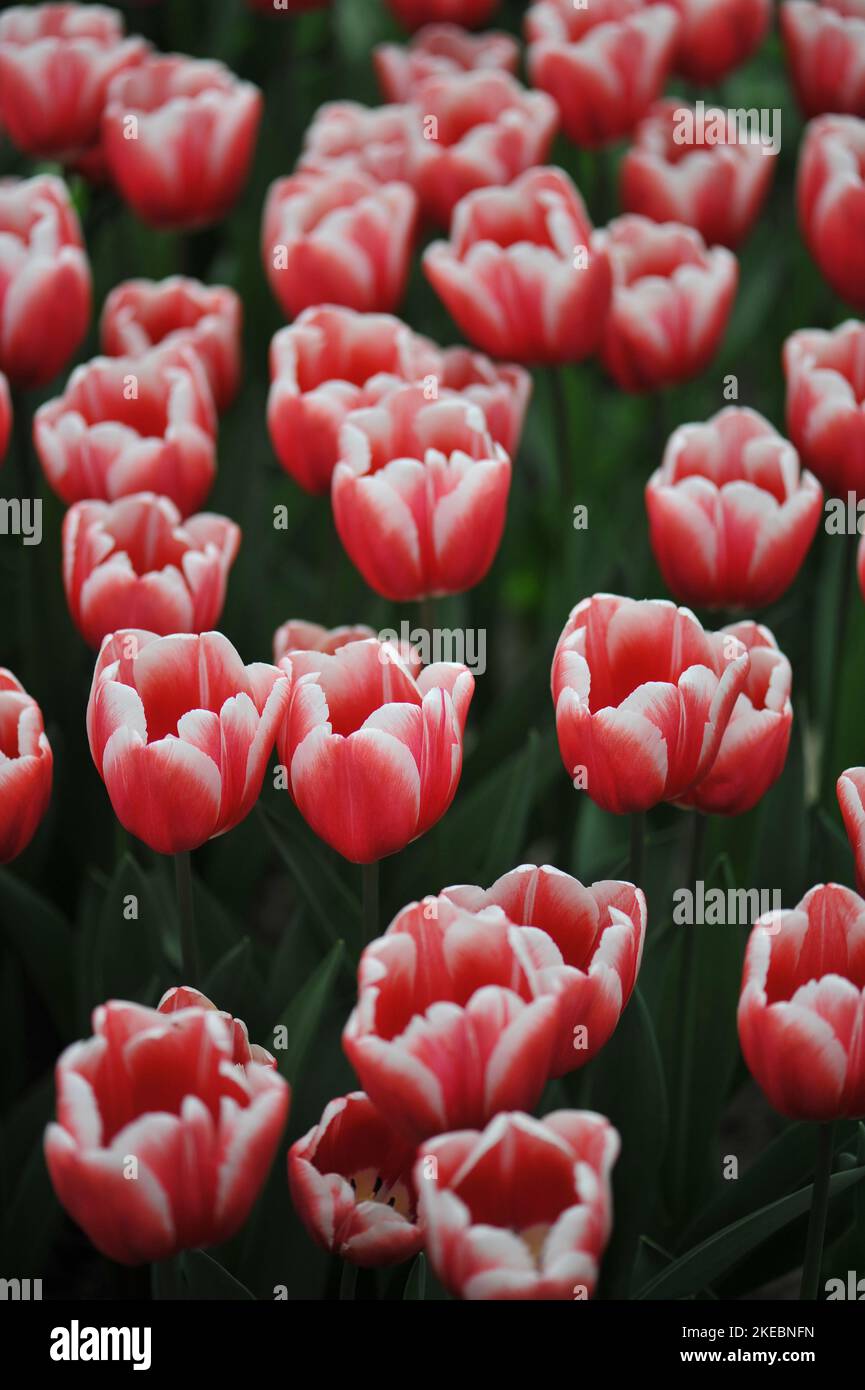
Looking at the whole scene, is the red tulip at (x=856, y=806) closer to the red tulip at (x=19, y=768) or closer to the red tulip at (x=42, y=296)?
the red tulip at (x=19, y=768)

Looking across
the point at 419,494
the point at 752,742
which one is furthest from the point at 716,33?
the point at 752,742

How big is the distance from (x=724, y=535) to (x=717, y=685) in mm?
306

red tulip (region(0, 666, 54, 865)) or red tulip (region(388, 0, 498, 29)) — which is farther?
red tulip (region(388, 0, 498, 29))

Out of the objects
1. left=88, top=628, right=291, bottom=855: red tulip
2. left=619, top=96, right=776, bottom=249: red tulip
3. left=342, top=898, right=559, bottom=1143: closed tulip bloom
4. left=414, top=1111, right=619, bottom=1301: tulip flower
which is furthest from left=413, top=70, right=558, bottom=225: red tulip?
left=414, top=1111, right=619, bottom=1301: tulip flower

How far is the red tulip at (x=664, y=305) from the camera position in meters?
1.62

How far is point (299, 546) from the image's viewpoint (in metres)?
2.01

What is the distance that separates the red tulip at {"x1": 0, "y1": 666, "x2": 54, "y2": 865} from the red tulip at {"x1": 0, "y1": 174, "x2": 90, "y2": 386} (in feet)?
1.82

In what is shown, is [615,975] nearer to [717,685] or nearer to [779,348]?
[717,685]

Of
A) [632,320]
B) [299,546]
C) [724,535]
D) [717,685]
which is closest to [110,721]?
[717,685]

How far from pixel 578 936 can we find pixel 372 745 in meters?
0.17

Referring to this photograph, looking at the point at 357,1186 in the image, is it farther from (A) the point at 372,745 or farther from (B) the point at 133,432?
(B) the point at 133,432

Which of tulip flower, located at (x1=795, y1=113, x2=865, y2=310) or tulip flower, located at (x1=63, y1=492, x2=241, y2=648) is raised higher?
tulip flower, located at (x1=795, y1=113, x2=865, y2=310)

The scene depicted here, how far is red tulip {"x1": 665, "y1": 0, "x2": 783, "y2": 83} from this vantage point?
2122mm

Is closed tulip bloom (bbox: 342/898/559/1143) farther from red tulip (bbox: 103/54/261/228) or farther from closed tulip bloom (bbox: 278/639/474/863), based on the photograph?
red tulip (bbox: 103/54/261/228)
